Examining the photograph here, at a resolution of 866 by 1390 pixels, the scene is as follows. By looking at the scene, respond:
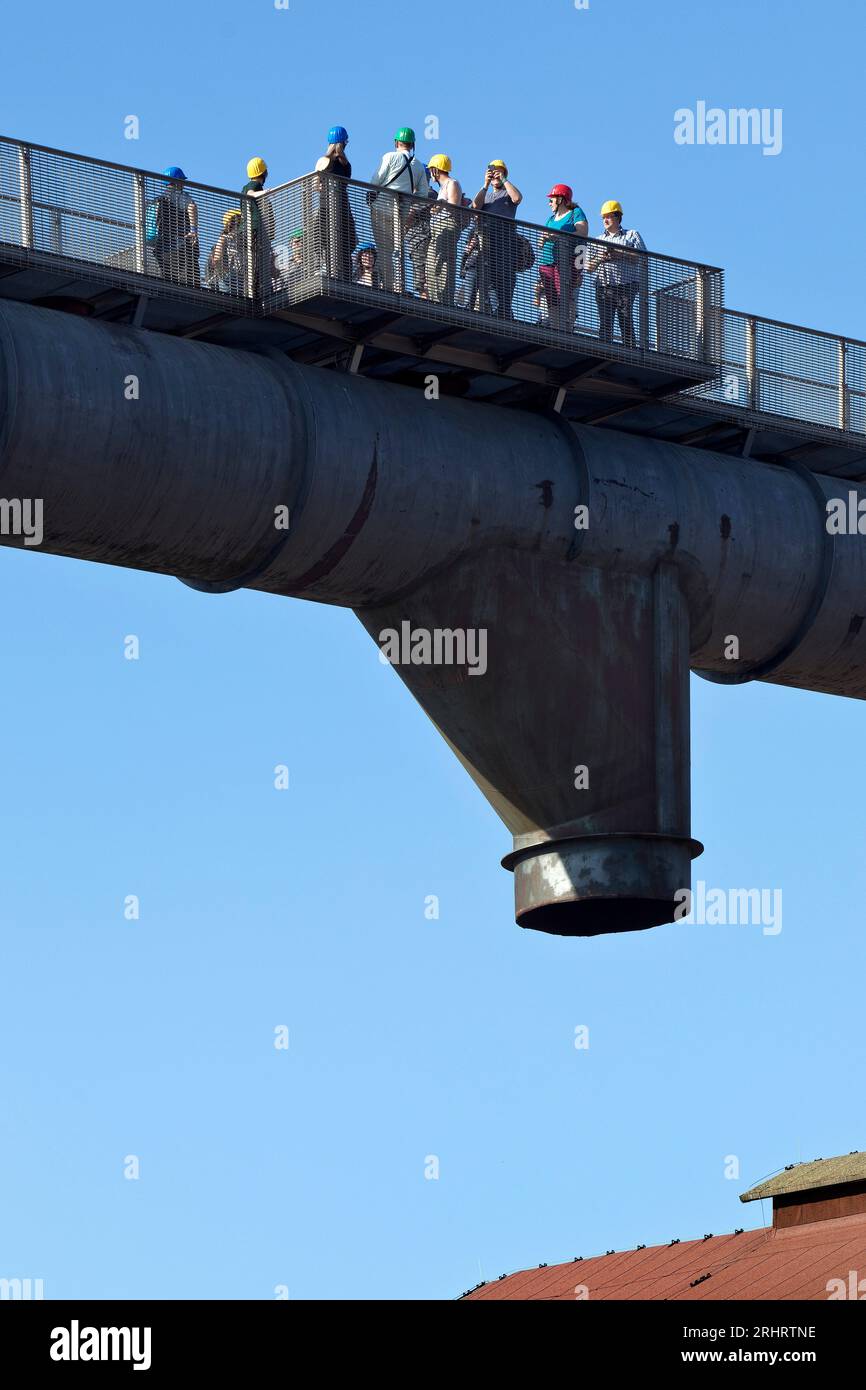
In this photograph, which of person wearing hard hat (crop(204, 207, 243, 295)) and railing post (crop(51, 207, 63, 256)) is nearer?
railing post (crop(51, 207, 63, 256))

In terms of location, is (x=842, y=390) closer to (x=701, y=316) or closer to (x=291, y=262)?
(x=701, y=316)

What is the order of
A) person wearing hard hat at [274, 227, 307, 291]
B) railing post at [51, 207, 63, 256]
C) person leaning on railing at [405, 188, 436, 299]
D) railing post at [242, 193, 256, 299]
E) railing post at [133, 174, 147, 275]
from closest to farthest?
railing post at [51, 207, 63, 256] < railing post at [133, 174, 147, 275] < person wearing hard hat at [274, 227, 307, 291] < railing post at [242, 193, 256, 299] < person leaning on railing at [405, 188, 436, 299]

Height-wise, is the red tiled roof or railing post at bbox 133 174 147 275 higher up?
railing post at bbox 133 174 147 275

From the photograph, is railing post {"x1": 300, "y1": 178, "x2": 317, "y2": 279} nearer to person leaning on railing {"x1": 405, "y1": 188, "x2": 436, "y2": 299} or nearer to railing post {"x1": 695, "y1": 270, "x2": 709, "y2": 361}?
person leaning on railing {"x1": 405, "y1": 188, "x2": 436, "y2": 299}

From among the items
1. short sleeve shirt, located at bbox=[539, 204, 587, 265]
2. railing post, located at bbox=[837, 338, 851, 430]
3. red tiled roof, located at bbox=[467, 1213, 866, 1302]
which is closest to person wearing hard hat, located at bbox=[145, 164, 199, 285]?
short sleeve shirt, located at bbox=[539, 204, 587, 265]

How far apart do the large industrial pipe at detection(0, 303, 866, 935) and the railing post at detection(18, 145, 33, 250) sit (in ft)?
2.40

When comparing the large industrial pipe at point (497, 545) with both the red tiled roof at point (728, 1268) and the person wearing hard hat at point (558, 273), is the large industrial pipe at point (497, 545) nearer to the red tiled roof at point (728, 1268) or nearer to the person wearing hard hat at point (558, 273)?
the person wearing hard hat at point (558, 273)

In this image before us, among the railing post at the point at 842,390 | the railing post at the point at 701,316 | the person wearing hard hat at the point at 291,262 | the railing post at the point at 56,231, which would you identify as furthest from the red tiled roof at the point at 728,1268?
the railing post at the point at 56,231

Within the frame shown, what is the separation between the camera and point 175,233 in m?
38.0

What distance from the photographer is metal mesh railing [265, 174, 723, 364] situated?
38.4m

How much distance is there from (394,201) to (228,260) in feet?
6.26

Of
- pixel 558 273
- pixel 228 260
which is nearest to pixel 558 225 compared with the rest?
pixel 558 273
